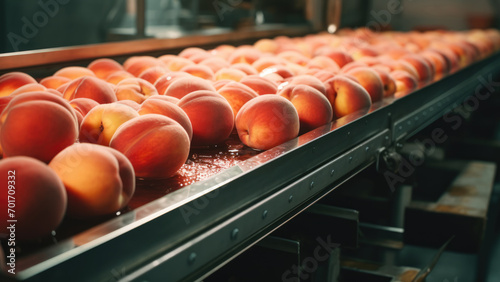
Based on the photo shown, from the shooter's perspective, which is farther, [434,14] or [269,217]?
[434,14]

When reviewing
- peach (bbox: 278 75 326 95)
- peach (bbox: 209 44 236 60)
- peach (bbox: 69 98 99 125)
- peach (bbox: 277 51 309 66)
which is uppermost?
peach (bbox: 69 98 99 125)

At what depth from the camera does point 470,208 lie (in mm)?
2244

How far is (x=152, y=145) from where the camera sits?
82 cm

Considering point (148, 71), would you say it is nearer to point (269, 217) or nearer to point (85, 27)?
point (269, 217)

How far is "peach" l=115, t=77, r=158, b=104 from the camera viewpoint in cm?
118

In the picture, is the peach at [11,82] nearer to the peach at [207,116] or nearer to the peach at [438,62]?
the peach at [207,116]

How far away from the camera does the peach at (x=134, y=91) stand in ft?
3.86

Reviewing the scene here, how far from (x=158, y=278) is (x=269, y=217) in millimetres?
298

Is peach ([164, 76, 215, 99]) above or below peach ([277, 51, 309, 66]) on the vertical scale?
above

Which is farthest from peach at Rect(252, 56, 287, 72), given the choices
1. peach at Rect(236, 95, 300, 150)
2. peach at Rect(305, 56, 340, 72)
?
peach at Rect(236, 95, 300, 150)

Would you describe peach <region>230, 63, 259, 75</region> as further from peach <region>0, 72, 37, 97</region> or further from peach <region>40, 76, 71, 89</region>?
peach <region>0, 72, 37, 97</region>

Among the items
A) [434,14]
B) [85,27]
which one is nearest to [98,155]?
[85,27]

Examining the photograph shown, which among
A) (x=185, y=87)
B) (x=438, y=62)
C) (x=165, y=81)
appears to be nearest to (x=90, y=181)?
(x=185, y=87)

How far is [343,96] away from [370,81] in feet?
0.75
